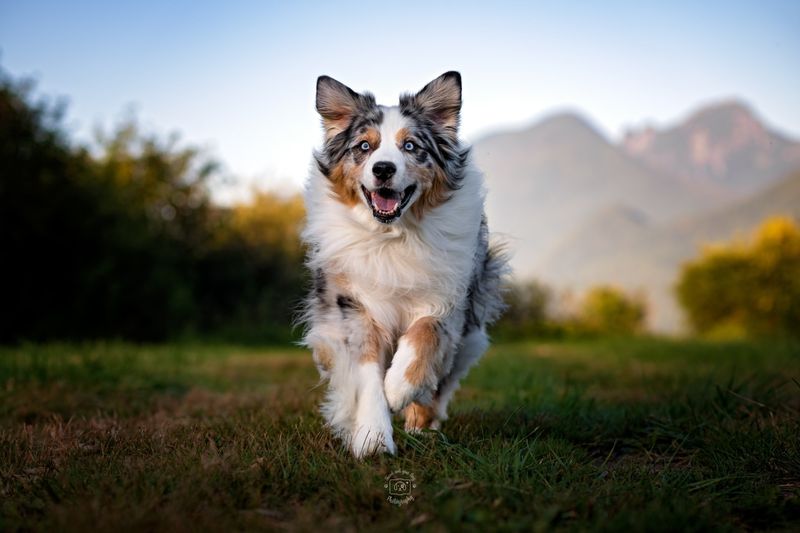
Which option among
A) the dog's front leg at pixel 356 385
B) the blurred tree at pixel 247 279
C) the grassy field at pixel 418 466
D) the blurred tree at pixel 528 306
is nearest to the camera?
the grassy field at pixel 418 466

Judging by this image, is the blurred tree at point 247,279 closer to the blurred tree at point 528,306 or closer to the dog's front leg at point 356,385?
the blurred tree at point 528,306

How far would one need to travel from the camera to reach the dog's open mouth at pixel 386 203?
4281mm

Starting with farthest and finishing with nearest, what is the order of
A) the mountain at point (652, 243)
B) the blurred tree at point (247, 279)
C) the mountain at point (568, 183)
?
the mountain at point (568, 183) < the mountain at point (652, 243) < the blurred tree at point (247, 279)

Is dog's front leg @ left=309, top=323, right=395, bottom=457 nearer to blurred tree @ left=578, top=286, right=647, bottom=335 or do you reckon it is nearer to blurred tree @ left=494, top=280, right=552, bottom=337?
blurred tree @ left=494, top=280, right=552, bottom=337

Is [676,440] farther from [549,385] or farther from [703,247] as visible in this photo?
[703,247]

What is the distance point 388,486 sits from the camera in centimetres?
319

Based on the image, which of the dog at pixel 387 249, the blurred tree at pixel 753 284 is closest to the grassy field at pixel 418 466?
the dog at pixel 387 249

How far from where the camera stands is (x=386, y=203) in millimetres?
4305

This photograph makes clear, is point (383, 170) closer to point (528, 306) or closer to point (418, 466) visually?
point (418, 466)

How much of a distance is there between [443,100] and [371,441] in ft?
7.31

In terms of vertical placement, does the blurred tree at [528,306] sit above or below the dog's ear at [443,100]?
below

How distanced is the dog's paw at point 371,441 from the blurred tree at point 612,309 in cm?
2260

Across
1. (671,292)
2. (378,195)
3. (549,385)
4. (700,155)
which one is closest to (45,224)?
(549,385)

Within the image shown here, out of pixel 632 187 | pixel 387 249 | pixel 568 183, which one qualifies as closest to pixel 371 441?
pixel 387 249
